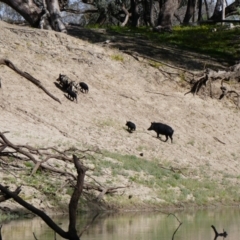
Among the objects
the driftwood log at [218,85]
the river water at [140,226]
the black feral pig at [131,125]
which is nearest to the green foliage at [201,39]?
the driftwood log at [218,85]

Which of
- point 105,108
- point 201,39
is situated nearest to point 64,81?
point 105,108

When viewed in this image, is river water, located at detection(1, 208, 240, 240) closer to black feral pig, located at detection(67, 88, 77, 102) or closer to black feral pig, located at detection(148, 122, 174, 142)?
black feral pig, located at detection(148, 122, 174, 142)

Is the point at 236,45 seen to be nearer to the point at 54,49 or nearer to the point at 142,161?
the point at 54,49

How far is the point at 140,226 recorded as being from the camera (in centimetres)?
→ 1579

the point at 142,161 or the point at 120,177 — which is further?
the point at 142,161

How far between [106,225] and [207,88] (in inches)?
639

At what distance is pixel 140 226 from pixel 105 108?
477 inches

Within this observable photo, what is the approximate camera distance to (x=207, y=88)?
31.5m

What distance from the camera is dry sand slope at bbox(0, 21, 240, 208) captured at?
24.2 m

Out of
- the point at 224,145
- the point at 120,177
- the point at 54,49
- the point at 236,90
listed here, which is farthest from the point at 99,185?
the point at 236,90

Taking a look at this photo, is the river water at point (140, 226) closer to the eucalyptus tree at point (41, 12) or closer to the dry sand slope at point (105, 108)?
the dry sand slope at point (105, 108)

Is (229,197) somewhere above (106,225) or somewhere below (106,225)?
below

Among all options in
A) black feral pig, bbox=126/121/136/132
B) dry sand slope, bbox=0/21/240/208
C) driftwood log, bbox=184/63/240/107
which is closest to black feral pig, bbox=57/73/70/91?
dry sand slope, bbox=0/21/240/208

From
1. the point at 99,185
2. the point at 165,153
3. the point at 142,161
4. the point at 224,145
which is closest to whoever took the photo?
the point at 99,185
